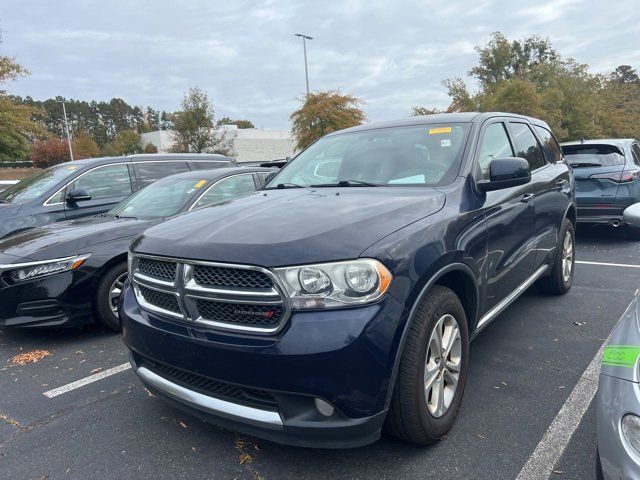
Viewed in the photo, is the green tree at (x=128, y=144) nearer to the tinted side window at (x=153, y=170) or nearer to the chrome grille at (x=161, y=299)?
the tinted side window at (x=153, y=170)

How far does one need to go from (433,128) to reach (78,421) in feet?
10.4

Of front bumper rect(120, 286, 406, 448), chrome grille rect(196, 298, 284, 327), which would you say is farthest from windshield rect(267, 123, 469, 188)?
chrome grille rect(196, 298, 284, 327)

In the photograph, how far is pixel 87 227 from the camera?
459 cm

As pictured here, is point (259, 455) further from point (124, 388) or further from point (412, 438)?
point (124, 388)

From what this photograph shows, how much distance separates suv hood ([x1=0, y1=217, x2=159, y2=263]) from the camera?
Answer: 4.11 meters

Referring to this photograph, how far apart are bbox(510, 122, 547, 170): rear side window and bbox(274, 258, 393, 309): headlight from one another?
2.57 meters

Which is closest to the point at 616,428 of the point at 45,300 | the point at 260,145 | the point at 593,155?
the point at 45,300

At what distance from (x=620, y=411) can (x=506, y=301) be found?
1884mm

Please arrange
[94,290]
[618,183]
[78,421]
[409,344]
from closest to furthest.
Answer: [409,344], [78,421], [94,290], [618,183]

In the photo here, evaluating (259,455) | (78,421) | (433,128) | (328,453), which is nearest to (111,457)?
(78,421)

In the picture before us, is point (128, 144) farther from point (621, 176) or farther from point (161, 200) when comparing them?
point (621, 176)

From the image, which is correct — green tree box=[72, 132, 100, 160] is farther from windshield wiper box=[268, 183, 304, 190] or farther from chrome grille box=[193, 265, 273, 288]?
chrome grille box=[193, 265, 273, 288]

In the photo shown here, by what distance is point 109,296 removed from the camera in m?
4.34

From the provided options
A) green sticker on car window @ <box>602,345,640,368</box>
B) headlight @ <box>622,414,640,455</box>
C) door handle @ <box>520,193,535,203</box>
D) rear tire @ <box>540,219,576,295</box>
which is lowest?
rear tire @ <box>540,219,576,295</box>
